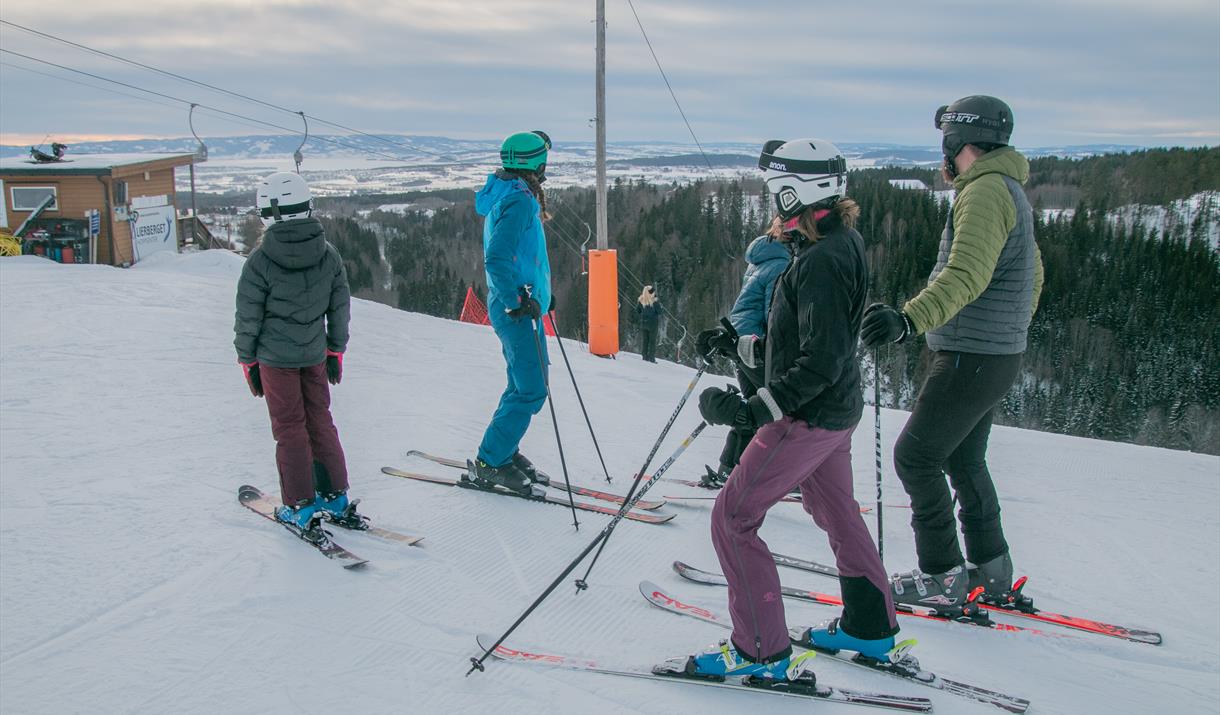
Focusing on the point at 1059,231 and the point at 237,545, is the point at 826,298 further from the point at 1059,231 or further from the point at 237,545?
the point at 1059,231

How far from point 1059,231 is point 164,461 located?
66.8 meters

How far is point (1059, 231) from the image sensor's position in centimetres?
5891

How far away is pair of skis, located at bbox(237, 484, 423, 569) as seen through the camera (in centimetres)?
357

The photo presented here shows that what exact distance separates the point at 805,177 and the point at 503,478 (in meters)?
2.83

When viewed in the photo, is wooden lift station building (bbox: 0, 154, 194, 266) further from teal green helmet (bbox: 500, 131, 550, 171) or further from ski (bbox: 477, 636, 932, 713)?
ski (bbox: 477, 636, 932, 713)

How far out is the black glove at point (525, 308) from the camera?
13.6 feet

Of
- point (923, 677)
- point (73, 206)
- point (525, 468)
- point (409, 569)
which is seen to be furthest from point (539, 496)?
point (73, 206)

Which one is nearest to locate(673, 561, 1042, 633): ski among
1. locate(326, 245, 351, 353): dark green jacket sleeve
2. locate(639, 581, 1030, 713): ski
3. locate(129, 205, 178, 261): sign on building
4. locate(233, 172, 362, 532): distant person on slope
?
locate(639, 581, 1030, 713): ski

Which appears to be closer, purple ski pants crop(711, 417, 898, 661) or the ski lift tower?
purple ski pants crop(711, 417, 898, 661)

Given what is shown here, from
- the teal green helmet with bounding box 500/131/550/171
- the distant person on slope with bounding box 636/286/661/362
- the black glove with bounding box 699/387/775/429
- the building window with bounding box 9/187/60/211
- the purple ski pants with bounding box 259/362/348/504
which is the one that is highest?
the building window with bounding box 9/187/60/211

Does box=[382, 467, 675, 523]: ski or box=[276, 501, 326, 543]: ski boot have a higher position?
box=[276, 501, 326, 543]: ski boot

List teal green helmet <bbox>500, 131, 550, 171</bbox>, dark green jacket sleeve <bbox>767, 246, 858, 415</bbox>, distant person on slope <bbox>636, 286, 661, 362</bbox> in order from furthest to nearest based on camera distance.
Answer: distant person on slope <bbox>636, 286, 661, 362</bbox>
teal green helmet <bbox>500, 131, 550, 171</bbox>
dark green jacket sleeve <bbox>767, 246, 858, 415</bbox>

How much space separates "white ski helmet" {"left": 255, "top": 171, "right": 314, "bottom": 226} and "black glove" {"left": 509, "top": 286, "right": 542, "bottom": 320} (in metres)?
1.17

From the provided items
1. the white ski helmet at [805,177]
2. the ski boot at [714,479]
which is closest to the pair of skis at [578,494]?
the ski boot at [714,479]
